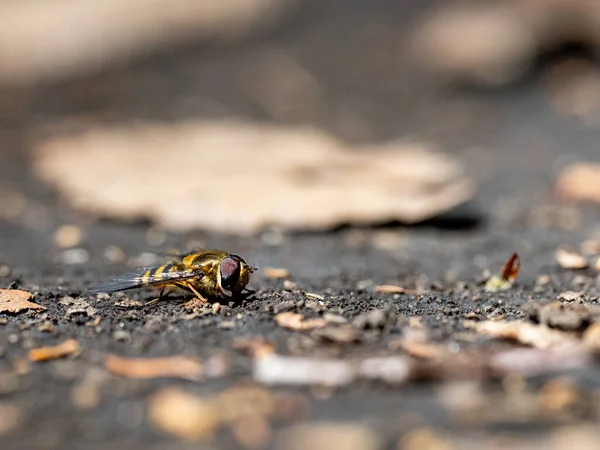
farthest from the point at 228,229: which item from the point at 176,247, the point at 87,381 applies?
the point at 87,381

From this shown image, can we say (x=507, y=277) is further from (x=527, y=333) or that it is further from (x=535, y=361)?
(x=535, y=361)

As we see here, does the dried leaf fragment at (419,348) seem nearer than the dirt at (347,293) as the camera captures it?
No

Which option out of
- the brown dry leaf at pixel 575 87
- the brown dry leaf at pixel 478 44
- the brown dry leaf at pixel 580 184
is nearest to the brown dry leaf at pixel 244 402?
the brown dry leaf at pixel 580 184

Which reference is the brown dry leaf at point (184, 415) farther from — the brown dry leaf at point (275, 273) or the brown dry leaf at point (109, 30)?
the brown dry leaf at point (109, 30)

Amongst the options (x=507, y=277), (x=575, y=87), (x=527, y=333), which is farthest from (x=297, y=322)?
(x=575, y=87)

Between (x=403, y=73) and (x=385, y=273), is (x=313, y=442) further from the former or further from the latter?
(x=403, y=73)

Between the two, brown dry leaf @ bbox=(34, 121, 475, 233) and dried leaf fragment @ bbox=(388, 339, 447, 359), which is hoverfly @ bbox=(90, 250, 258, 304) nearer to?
dried leaf fragment @ bbox=(388, 339, 447, 359)
